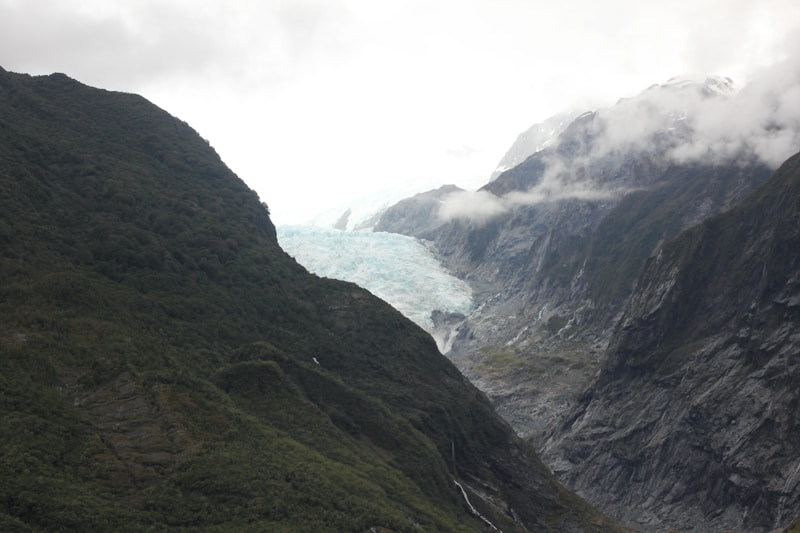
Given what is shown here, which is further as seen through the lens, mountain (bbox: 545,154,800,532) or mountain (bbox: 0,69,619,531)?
mountain (bbox: 545,154,800,532)

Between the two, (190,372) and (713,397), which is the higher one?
(190,372)

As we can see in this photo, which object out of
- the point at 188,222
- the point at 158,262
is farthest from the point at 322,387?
the point at 188,222

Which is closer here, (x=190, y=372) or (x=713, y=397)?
(x=190, y=372)

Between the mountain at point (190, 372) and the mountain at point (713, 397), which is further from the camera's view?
the mountain at point (713, 397)

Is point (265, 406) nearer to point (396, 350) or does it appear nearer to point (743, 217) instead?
point (396, 350)
